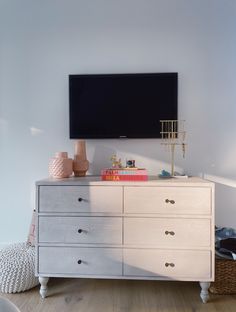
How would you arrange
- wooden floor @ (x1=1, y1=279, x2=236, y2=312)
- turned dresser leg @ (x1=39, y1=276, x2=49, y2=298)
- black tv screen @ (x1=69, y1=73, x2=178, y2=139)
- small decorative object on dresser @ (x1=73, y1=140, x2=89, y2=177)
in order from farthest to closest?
black tv screen @ (x1=69, y1=73, x2=178, y2=139), small decorative object on dresser @ (x1=73, y1=140, x2=89, y2=177), turned dresser leg @ (x1=39, y1=276, x2=49, y2=298), wooden floor @ (x1=1, y1=279, x2=236, y2=312)

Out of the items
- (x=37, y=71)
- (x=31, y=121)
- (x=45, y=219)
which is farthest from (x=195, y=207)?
(x=37, y=71)

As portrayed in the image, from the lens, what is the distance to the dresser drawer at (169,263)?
1713 millimetres

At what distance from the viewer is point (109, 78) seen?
2.23 metres

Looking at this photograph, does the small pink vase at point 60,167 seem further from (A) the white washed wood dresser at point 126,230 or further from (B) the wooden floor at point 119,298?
(B) the wooden floor at point 119,298

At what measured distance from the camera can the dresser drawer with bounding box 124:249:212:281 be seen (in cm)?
171

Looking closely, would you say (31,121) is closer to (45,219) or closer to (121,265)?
(45,219)

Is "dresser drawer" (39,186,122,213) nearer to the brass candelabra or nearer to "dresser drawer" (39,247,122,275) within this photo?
"dresser drawer" (39,247,122,275)

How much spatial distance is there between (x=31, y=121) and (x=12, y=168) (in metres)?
0.45

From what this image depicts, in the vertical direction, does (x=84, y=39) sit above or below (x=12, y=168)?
above

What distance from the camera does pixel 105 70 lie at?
7.52 feet

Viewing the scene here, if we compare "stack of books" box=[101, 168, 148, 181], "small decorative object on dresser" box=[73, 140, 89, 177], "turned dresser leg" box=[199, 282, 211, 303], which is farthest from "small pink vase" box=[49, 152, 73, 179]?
"turned dresser leg" box=[199, 282, 211, 303]

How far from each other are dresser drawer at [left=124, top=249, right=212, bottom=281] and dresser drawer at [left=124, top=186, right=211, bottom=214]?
0.26 metres

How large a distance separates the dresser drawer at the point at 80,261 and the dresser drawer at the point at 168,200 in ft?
1.06

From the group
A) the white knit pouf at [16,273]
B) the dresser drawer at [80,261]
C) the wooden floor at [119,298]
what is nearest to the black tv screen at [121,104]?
the dresser drawer at [80,261]
